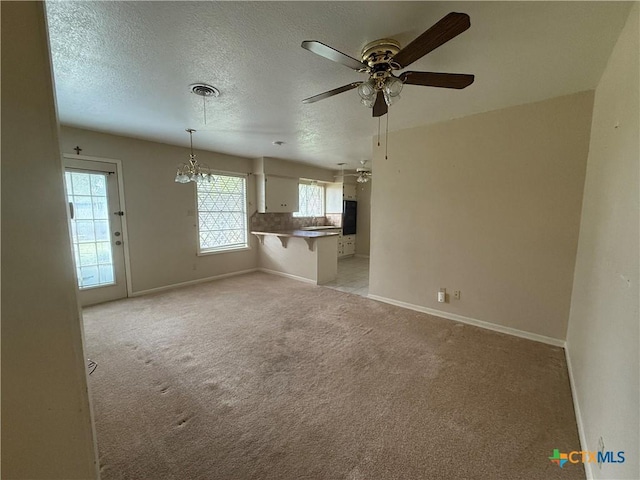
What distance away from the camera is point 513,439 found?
1.59 meters

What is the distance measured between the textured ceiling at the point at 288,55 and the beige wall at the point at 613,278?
1.04ft

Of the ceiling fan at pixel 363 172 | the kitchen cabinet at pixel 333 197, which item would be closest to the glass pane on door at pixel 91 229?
the ceiling fan at pixel 363 172

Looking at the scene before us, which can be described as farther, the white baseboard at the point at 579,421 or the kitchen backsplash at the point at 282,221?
the kitchen backsplash at the point at 282,221

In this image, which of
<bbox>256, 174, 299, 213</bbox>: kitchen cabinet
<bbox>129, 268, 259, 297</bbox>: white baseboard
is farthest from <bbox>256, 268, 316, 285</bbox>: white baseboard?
<bbox>256, 174, 299, 213</bbox>: kitchen cabinet

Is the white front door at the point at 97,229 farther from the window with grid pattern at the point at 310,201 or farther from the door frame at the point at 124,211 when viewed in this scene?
the window with grid pattern at the point at 310,201

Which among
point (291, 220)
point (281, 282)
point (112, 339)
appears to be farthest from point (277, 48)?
point (291, 220)

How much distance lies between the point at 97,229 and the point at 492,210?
16.9ft

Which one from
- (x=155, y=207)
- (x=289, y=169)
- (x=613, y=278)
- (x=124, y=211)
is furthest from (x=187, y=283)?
(x=613, y=278)

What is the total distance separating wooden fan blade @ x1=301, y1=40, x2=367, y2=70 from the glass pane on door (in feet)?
12.8

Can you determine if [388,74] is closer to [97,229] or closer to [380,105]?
[380,105]

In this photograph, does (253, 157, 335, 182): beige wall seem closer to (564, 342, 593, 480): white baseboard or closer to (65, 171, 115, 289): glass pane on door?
(65, 171, 115, 289): glass pane on door

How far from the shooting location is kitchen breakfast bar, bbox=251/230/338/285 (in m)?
4.88

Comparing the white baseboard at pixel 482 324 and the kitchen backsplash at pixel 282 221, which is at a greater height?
the kitchen backsplash at pixel 282 221

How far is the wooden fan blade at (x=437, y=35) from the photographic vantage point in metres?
1.16
